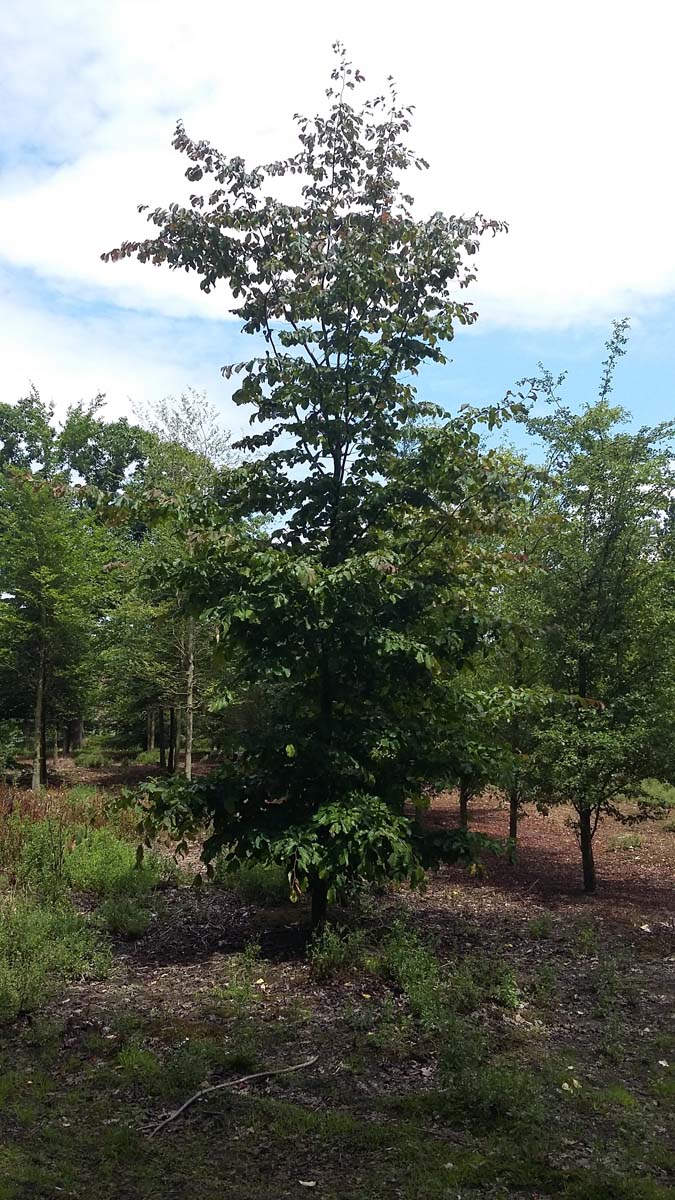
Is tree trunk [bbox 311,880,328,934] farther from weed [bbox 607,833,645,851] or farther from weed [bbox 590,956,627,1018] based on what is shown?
weed [bbox 607,833,645,851]

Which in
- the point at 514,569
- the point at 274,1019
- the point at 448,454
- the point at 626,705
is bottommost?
the point at 274,1019

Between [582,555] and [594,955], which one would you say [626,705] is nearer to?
[582,555]

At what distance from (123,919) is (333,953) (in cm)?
218

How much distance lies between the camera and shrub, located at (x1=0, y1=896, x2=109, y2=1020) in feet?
18.7

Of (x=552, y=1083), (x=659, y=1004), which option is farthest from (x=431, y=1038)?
(x=659, y=1004)

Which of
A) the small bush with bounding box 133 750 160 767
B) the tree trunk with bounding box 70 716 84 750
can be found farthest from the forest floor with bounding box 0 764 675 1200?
the tree trunk with bounding box 70 716 84 750

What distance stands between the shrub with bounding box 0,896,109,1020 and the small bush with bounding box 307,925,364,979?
1.53m

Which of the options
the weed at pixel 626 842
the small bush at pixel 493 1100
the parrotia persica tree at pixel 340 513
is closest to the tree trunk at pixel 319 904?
the parrotia persica tree at pixel 340 513

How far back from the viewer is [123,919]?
7504 millimetres

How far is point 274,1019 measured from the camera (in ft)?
18.2

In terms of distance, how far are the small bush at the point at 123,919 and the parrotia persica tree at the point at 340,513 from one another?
4.82ft

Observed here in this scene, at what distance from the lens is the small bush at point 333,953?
20.4ft

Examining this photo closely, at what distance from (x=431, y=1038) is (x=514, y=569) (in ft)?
11.7

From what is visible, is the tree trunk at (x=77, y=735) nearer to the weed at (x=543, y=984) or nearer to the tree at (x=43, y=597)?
the tree at (x=43, y=597)
